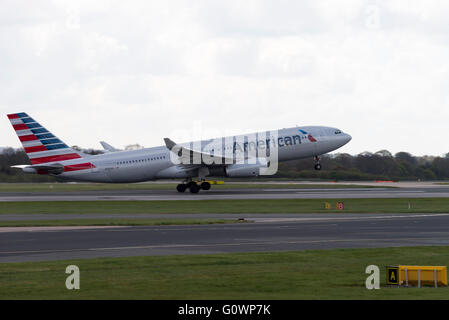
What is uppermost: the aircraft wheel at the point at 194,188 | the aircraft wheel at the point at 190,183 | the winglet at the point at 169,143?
the winglet at the point at 169,143

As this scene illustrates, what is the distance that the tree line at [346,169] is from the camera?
11438cm

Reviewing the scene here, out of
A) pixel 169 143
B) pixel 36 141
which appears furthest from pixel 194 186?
pixel 36 141

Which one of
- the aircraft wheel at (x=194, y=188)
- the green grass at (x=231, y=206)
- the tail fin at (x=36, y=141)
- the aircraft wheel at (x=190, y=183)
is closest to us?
the green grass at (x=231, y=206)

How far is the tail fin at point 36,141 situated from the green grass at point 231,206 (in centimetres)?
1039

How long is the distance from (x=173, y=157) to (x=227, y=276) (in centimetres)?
5000

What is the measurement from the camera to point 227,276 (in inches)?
806

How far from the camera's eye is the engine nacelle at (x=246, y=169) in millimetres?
68250

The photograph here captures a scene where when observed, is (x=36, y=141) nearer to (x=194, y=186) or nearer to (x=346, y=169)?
(x=194, y=186)

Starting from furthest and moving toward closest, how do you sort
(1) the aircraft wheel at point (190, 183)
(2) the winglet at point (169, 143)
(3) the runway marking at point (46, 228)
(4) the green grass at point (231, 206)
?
(1) the aircraft wheel at point (190, 183) → (2) the winglet at point (169, 143) → (4) the green grass at point (231, 206) → (3) the runway marking at point (46, 228)

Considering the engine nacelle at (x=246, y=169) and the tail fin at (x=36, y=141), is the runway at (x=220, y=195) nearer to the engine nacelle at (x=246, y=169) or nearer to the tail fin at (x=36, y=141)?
the engine nacelle at (x=246, y=169)

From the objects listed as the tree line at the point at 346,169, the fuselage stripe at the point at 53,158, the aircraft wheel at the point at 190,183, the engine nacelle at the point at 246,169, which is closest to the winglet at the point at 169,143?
the aircraft wheel at the point at 190,183

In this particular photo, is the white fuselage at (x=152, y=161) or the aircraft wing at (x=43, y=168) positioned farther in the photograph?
the white fuselage at (x=152, y=161)

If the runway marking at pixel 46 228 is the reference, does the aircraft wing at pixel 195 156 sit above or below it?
above
